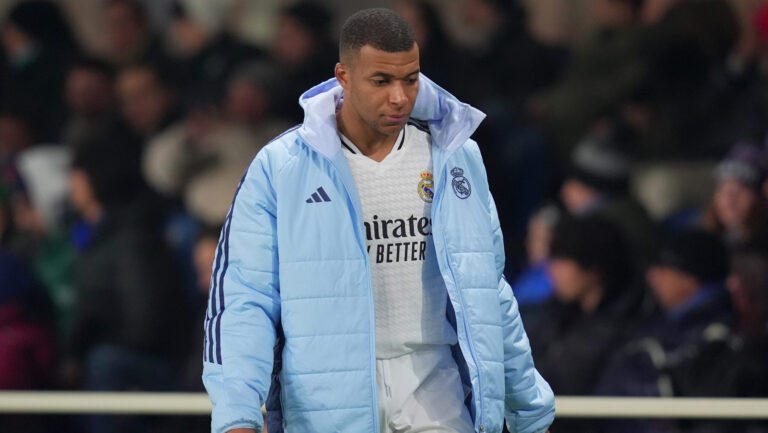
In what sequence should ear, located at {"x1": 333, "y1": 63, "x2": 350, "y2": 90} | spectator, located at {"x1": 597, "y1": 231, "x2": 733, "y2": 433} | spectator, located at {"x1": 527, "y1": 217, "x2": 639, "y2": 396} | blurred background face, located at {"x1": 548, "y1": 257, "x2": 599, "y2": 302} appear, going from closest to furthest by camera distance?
ear, located at {"x1": 333, "y1": 63, "x2": 350, "y2": 90}, spectator, located at {"x1": 597, "y1": 231, "x2": 733, "y2": 433}, spectator, located at {"x1": 527, "y1": 217, "x2": 639, "y2": 396}, blurred background face, located at {"x1": 548, "y1": 257, "x2": 599, "y2": 302}

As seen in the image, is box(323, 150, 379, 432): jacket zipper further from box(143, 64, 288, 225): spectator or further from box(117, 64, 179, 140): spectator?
box(117, 64, 179, 140): spectator

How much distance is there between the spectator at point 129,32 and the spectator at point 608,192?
282 centimetres

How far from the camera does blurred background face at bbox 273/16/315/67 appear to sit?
6957mm

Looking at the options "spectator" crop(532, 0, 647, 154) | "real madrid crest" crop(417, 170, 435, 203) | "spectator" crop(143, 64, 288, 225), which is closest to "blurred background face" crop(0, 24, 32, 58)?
"spectator" crop(143, 64, 288, 225)

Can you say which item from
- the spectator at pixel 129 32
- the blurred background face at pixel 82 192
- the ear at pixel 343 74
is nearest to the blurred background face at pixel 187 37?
the spectator at pixel 129 32

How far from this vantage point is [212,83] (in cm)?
723

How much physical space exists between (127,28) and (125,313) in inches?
80.2

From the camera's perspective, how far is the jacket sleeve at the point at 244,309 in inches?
117

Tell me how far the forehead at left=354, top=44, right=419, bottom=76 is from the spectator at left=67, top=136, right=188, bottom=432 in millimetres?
3531

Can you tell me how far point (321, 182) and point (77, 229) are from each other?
3.95 metres

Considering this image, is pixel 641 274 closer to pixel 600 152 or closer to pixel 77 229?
pixel 600 152

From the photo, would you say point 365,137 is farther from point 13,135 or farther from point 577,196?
point 13,135

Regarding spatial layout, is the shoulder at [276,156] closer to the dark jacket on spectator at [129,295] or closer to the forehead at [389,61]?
the forehead at [389,61]

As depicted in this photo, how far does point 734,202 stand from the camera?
18.0 feet
